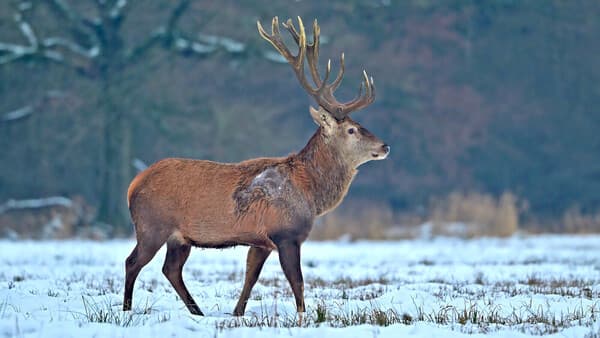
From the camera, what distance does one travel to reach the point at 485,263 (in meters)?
14.2

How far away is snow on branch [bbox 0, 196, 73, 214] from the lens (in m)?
24.5

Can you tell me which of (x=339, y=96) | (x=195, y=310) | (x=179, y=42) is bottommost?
(x=195, y=310)

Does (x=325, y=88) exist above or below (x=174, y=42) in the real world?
below

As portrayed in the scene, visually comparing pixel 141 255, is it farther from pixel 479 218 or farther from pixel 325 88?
pixel 479 218

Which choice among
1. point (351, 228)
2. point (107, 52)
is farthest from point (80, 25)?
point (351, 228)

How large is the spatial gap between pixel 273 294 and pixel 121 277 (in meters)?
2.36

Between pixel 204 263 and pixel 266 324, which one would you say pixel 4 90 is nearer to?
pixel 204 263

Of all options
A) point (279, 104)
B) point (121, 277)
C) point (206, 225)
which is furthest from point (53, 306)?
point (279, 104)

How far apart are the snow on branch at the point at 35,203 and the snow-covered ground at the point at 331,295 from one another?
7.84 metres

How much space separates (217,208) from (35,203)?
59.4ft

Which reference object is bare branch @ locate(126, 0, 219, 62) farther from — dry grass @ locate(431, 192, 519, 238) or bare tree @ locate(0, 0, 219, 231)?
dry grass @ locate(431, 192, 519, 238)

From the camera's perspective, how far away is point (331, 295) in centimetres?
927

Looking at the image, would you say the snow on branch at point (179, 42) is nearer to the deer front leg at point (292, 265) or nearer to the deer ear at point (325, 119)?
the deer ear at point (325, 119)

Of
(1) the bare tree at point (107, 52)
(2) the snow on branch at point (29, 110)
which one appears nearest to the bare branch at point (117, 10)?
(1) the bare tree at point (107, 52)
